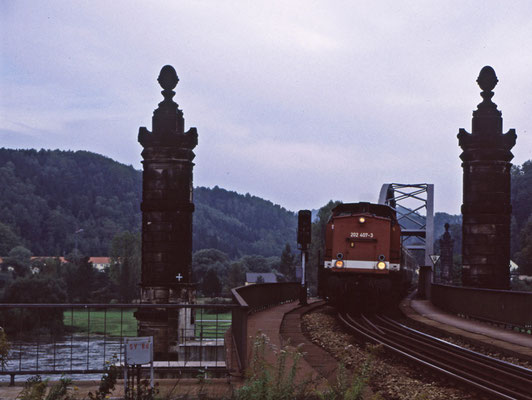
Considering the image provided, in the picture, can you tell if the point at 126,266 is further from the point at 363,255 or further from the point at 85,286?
the point at 363,255

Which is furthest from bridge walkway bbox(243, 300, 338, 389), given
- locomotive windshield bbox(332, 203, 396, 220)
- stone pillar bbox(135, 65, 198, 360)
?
stone pillar bbox(135, 65, 198, 360)

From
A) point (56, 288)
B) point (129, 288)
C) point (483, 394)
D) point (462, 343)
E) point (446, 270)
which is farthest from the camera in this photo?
point (129, 288)

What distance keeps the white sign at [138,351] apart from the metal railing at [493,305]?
14906 millimetres

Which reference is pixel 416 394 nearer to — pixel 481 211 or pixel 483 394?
pixel 483 394

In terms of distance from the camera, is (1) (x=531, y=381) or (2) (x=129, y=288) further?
(2) (x=129, y=288)

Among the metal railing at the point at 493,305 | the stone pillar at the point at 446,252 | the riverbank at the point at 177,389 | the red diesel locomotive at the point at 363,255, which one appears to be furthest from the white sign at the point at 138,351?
the stone pillar at the point at 446,252

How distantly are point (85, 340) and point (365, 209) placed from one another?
60.6 meters

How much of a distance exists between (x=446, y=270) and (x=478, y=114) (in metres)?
36.3

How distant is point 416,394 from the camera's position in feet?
38.6

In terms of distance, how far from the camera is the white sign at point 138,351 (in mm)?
8844

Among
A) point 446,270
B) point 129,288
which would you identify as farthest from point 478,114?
point 129,288

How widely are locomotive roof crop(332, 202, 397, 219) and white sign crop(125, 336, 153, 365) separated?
1791cm

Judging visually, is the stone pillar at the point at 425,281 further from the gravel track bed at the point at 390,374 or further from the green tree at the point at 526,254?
the green tree at the point at 526,254

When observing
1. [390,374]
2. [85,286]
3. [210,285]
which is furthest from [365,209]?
[210,285]
